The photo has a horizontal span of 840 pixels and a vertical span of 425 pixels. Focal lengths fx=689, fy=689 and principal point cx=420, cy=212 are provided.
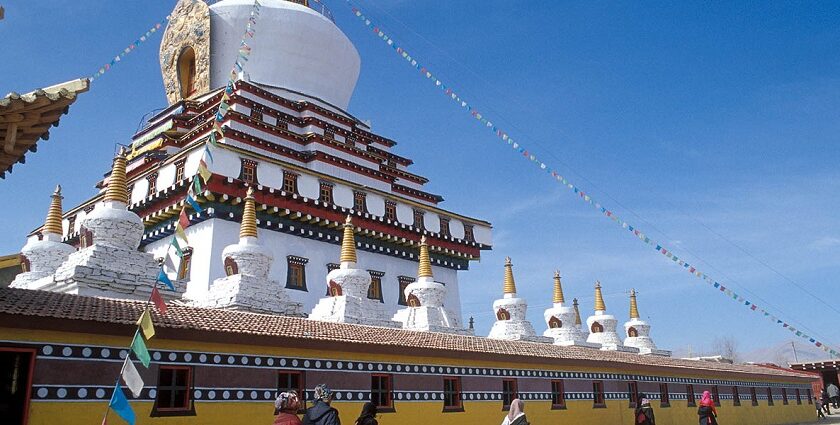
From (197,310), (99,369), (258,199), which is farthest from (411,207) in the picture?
(99,369)

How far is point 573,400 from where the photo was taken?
17.7 meters

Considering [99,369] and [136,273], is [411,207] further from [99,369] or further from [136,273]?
[99,369]

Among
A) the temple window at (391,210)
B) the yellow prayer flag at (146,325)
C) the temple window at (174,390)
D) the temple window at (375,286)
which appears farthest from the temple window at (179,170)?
the yellow prayer flag at (146,325)

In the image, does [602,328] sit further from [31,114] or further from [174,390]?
[31,114]

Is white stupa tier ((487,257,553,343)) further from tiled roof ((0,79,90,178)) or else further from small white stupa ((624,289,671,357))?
tiled roof ((0,79,90,178))

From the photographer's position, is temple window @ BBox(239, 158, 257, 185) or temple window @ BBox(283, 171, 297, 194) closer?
temple window @ BBox(239, 158, 257, 185)

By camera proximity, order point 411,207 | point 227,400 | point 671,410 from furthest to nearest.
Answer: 1. point 411,207
2. point 671,410
3. point 227,400

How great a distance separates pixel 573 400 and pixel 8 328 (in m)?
13.2

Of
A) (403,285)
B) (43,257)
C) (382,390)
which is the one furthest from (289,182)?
(382,390)

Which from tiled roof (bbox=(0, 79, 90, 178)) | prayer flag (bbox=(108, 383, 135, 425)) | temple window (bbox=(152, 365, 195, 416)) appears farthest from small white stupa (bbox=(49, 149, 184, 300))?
prayer flag (bbox=(108, 383, 135, 425))

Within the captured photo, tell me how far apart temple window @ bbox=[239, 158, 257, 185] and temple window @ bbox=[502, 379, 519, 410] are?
976 centimetres

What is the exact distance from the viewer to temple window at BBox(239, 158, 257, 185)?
68.2 ft

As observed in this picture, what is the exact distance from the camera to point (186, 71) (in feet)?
97.1

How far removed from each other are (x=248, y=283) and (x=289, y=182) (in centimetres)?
551
